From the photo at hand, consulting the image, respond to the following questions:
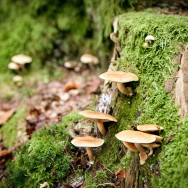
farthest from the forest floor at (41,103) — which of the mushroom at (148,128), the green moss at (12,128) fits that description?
the mushroom at (148,128)

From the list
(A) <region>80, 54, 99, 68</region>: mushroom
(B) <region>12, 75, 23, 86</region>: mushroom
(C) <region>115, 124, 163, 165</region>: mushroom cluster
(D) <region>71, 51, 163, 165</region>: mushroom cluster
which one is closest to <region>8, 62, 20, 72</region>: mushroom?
(B) <region>12, 75, 23, 86</region>: mushroom

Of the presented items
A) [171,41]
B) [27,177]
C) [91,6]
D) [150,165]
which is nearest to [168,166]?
[150,165]

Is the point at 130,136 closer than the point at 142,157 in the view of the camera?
Yes

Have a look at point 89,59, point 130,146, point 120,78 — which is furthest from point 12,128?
point 130,146

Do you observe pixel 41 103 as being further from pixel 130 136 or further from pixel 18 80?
pixel 130 136

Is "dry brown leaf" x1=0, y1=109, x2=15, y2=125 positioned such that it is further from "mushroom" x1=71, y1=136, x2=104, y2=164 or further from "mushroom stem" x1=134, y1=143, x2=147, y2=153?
"mushroom stem" x1=134, y1=143, x2=147, y2=153

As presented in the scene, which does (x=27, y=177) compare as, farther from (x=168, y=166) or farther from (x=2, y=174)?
(x=168, y=166)
